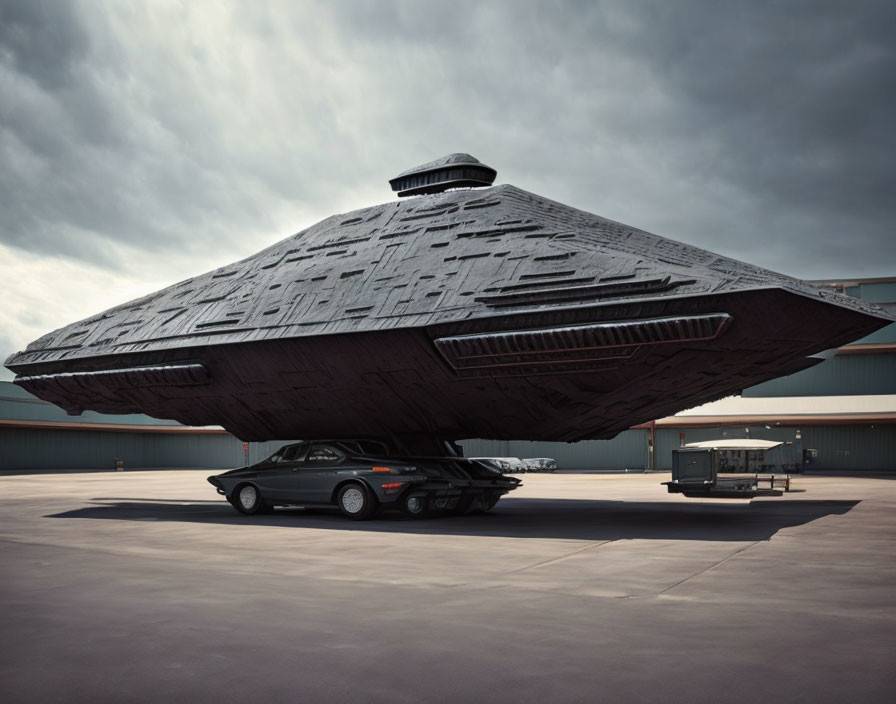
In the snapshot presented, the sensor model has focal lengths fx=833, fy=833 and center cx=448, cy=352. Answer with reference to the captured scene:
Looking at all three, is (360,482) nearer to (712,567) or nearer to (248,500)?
(248,500)

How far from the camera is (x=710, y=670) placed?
5094 millimetres

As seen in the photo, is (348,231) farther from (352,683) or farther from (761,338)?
(352,683)

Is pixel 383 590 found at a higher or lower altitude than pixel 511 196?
lower

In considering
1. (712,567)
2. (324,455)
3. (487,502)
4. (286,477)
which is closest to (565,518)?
(487,502)

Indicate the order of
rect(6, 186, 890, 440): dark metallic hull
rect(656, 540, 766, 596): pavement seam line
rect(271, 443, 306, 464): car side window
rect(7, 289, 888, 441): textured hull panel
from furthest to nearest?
1. rect(271, 443, 306, 464): car side window
2. rect(6, 186, 890, 440): dark metallic hull
3. rect(7, 289, 888, 441): textured hull panel
4. rect(656, 540, 766, 596): pavement seam line

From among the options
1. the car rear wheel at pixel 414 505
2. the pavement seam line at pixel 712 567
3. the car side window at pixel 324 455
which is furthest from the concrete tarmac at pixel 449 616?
the car side window at pixel 324 455

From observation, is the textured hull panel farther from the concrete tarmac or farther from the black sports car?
the concrete tarmac

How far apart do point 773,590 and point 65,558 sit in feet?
26.5

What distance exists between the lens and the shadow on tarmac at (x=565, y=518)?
1338 cm

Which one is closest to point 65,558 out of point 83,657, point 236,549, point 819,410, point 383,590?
point 236,549

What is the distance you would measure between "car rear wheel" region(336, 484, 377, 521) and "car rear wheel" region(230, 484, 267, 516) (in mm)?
2115

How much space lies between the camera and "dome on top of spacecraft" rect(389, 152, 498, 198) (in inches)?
837

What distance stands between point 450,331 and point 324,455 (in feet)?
12.7

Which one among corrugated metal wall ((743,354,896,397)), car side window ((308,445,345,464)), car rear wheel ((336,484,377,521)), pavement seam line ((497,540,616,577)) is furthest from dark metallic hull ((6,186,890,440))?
corrugated metal wall ((743,354,896,397))
